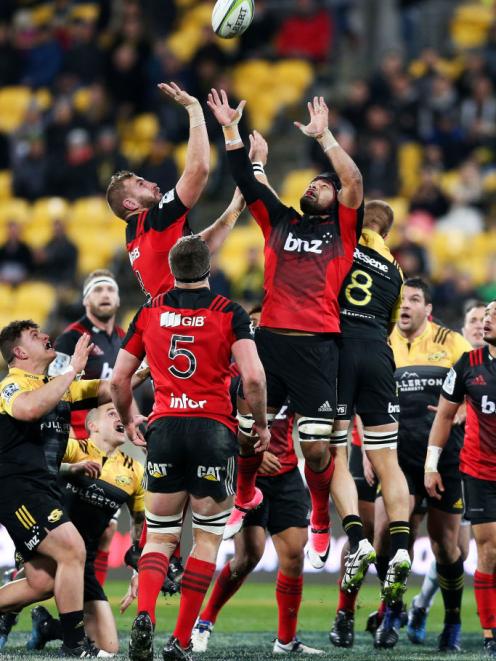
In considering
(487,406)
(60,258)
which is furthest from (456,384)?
(60,258)

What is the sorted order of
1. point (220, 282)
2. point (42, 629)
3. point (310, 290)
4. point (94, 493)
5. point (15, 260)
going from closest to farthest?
point (310, 290) → point (42, 629) → point (94, 493) → point (220, 282) → point (15, 260)

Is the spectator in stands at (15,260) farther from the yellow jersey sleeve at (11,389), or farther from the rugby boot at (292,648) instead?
the yellow jersey sleeve at (11,389)

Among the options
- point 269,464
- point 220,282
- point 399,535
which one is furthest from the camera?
point 220,282

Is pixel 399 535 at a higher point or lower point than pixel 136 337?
lower

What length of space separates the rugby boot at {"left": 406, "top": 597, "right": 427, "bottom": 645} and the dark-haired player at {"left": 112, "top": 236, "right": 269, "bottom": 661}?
327cm

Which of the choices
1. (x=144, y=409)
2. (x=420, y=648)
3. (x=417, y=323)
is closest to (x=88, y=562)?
(x=420, y=648)

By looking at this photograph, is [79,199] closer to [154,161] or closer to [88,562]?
[154,161]

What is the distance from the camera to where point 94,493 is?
975 centimetres

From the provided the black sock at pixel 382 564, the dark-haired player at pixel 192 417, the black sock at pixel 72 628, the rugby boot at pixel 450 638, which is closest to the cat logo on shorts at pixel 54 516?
the black sock at pixel 72 628

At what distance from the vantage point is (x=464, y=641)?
10922mm

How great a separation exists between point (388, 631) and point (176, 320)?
12.2ft

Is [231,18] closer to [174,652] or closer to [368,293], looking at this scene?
[368,293]

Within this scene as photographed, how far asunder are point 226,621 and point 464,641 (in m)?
2.22

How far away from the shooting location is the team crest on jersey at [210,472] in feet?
26.7
